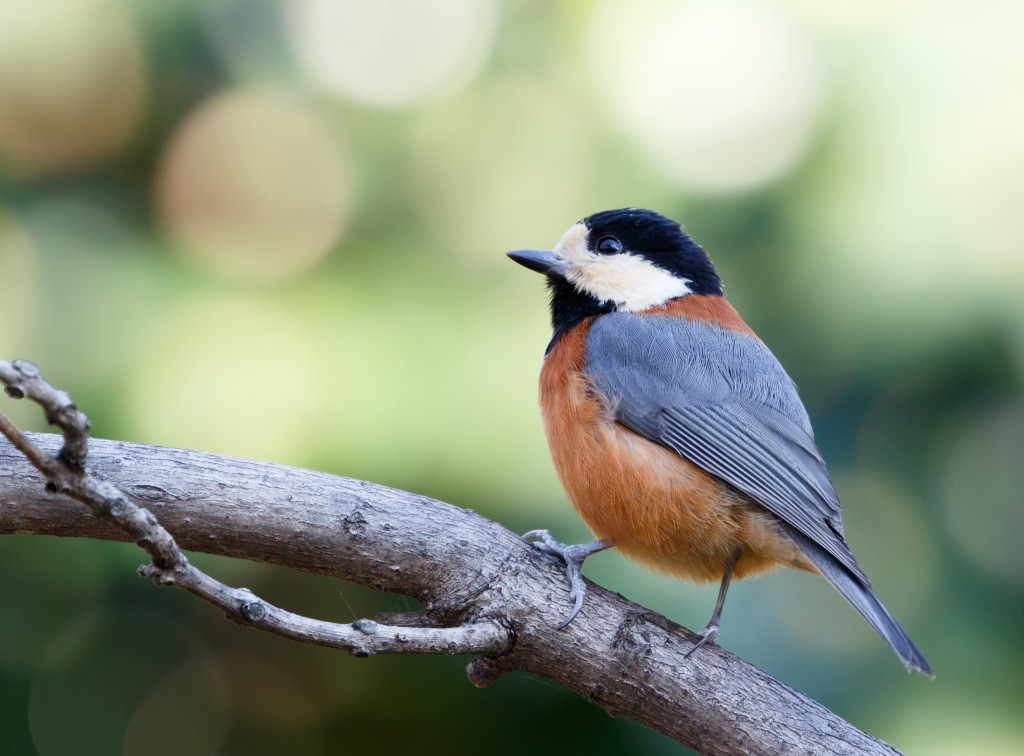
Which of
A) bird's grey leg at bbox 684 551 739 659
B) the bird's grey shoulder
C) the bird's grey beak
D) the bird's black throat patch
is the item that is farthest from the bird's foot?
the bird's grey beak

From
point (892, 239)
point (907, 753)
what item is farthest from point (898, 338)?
point (907, 753)

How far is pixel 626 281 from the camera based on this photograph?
357 centimetres

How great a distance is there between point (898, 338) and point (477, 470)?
1.33 meters

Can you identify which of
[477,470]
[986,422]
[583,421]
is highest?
[986,422]

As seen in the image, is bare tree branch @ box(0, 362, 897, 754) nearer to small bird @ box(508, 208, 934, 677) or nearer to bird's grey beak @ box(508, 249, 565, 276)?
small bird @ box(508, 208, 934, 677)

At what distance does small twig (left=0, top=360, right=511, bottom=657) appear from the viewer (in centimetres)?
170

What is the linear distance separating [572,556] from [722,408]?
747 millimetres

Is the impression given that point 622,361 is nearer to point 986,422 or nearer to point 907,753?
point 986,422

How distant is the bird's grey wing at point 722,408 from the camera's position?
9.46ft

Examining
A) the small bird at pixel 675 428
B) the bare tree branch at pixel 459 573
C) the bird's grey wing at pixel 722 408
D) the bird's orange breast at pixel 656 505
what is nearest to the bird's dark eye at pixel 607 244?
the small bird at pixel 675 428

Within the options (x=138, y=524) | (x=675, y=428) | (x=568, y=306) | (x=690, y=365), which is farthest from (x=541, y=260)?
(x=138, y=524)

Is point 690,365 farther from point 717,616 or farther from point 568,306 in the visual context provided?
point 717,616

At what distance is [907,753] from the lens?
2648 mm

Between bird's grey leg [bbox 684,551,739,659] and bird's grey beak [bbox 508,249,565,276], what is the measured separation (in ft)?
3.66
